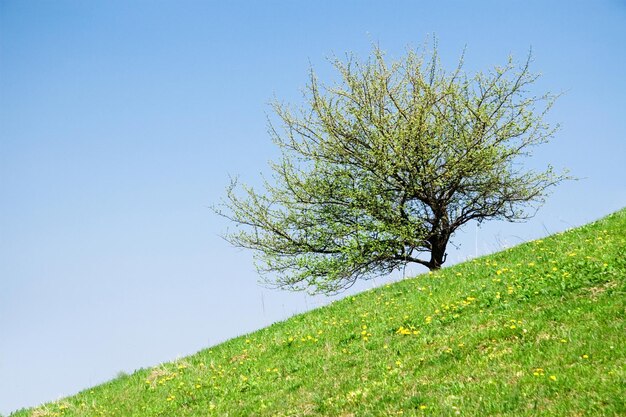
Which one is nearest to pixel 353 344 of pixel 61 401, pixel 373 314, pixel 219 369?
pixel 373 314

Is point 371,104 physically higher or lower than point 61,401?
higher

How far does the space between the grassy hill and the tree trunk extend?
231 inches

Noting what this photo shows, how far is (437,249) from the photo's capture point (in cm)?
2852

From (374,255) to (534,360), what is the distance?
1563cm

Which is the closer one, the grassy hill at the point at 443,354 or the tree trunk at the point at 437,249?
the grassy hill at the point at 443,354

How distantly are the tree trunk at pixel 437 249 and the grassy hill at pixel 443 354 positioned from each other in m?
5.86

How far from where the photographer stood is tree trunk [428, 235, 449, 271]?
28.5m

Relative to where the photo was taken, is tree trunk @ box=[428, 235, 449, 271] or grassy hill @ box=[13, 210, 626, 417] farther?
tree trunk @ box=[428, 235, 449, 271]

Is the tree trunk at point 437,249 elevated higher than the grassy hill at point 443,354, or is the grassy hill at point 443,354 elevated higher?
the tree trunk at point 437,249

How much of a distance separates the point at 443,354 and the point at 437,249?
15244mm

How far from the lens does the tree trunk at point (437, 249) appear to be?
28453 mm

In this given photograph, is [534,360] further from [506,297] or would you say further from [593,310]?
[506,297]

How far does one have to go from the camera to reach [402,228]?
26312 mm

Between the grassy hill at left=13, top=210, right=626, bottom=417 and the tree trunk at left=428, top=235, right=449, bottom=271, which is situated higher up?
the tree trunk at left=428, top=235, right=449, bottom=271
